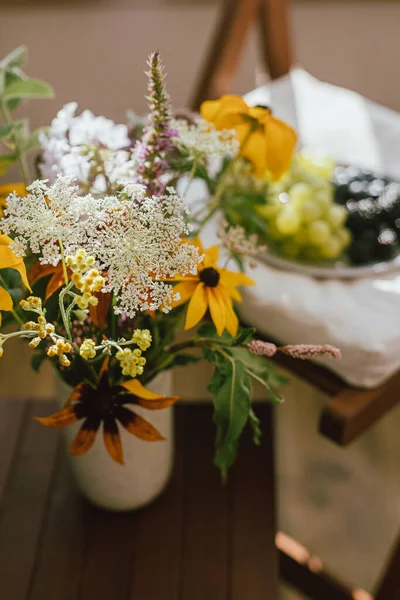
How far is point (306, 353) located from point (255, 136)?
Result: 0.85 feet

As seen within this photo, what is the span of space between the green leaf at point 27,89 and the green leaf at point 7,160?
0.24 ft

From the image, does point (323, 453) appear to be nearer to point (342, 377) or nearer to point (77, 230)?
point (342, 377)

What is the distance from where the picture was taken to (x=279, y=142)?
676mm

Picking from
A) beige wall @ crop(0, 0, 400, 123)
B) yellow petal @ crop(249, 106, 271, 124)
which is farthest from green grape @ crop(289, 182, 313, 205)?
beige wall @ crop(0, 0, 400, 123)

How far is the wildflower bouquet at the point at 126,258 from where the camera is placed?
0.46 m

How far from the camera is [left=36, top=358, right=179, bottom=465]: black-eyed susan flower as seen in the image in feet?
2.16

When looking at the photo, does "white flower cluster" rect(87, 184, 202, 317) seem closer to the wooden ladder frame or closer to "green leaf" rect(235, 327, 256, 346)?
"green leaf" rect(235, 327, 256, 346)

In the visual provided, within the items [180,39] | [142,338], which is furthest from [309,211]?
[180,39]

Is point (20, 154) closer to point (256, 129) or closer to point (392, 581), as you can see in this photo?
point (256, 129)

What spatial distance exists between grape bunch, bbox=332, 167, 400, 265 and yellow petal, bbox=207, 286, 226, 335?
728 mm

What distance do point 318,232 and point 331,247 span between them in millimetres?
54

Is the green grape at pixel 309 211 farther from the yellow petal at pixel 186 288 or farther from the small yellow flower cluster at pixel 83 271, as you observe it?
the small yellow flower cluster at pixel 83 271

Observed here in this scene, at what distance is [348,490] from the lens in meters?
1.51

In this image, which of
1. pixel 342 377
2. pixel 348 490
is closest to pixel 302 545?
pixel 348 490
